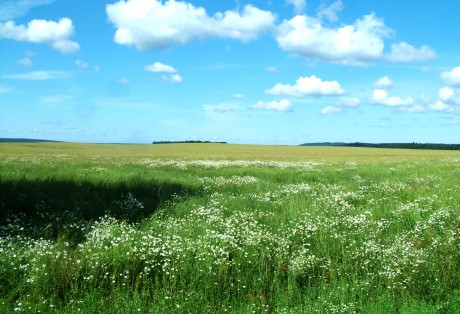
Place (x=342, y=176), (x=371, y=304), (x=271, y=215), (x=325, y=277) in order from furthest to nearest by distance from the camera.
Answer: (x=342, y=176) → (x=271, y=215) → (x=325, y=277) → (x=371, y=304)

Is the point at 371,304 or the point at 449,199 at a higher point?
the point at 449,199

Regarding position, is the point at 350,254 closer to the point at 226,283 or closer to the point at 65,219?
the point at 226,283

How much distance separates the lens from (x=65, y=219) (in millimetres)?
10570

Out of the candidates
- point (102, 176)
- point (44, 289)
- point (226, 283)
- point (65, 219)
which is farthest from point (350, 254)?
point (102, 176)

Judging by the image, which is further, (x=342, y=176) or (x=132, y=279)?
(x=342, y=176)

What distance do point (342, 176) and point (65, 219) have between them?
59.3 ft

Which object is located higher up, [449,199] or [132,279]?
[449,199]

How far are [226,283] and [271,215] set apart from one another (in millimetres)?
4702

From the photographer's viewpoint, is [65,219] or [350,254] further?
[65,219]

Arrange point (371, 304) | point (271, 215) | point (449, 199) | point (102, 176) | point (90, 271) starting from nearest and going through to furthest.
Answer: point (371, 304)
point (90, 271)
point (271, 215)
point (449, 199)
point (102, 176)

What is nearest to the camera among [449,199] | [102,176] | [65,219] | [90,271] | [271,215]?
[90,271]

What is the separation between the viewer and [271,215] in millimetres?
11703

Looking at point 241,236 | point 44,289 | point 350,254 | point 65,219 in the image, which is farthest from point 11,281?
point 350,254

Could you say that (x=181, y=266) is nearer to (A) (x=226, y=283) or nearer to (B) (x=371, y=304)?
(A) (x=226, y=283)
